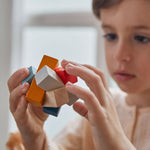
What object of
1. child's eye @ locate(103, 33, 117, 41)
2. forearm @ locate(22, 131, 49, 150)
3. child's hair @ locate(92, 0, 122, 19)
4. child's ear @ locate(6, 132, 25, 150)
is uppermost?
child's hair @ locate(92, 0, 122, 19)

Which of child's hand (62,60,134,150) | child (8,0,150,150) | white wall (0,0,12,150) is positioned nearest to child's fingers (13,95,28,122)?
child (8,0,150,150)

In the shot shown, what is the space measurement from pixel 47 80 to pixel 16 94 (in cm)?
10

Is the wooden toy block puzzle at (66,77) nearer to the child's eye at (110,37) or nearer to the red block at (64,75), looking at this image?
the red block at (64,75)

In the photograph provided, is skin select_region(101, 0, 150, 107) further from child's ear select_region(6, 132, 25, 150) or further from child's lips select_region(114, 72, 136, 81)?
child's ear select_region(6, 132, 25, 150)

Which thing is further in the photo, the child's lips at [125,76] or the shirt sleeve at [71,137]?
the shirt sleeve at [71,137]

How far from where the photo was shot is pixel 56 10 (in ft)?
3.68

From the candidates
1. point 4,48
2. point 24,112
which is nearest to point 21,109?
point 24,112

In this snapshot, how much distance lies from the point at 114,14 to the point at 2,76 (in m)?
0.49

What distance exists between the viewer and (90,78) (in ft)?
1.56

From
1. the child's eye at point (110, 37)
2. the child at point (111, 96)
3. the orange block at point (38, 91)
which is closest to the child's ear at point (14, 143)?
the child at point (111, 96)

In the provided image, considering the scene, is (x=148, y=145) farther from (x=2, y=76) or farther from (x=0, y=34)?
(x=0, y=34)

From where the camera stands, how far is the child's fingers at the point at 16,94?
500 millimetres

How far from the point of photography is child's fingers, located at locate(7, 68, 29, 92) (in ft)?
1.68

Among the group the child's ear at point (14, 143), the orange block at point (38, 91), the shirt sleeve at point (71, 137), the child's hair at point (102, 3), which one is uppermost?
the child's hair at point (102, 3)
